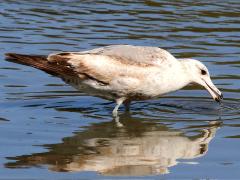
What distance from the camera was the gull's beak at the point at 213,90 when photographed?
12172 millimetres

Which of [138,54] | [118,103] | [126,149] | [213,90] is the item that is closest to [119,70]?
[138,54]

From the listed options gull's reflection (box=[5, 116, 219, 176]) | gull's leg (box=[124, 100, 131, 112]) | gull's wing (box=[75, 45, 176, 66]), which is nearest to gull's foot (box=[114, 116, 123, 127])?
gull's reflection (box=[5, 116, 219, 176])

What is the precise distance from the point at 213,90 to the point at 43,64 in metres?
2.07

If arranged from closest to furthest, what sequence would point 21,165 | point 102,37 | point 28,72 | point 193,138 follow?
point 21,165 → point 193,138 → point 28,72 → point 102,37

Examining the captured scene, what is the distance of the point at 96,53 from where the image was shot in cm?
1177

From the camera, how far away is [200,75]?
12.1m

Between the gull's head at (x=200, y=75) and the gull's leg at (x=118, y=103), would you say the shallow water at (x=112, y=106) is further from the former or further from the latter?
the gull's head at (x=200, y=75)

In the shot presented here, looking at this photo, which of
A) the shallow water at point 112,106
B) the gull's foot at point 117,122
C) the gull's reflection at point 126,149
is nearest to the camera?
the gull's reflection at point 126,149

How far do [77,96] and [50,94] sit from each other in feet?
1.16

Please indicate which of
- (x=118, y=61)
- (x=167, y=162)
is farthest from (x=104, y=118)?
(x=167, y=162)

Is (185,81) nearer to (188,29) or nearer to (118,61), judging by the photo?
(118,61)

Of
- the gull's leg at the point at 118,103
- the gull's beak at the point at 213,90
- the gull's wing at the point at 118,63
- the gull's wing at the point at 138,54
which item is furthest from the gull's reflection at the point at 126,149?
the gull's beak at the point at 213,90

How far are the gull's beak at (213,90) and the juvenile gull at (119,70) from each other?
41cm

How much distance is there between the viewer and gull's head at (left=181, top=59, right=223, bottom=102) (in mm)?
12008
